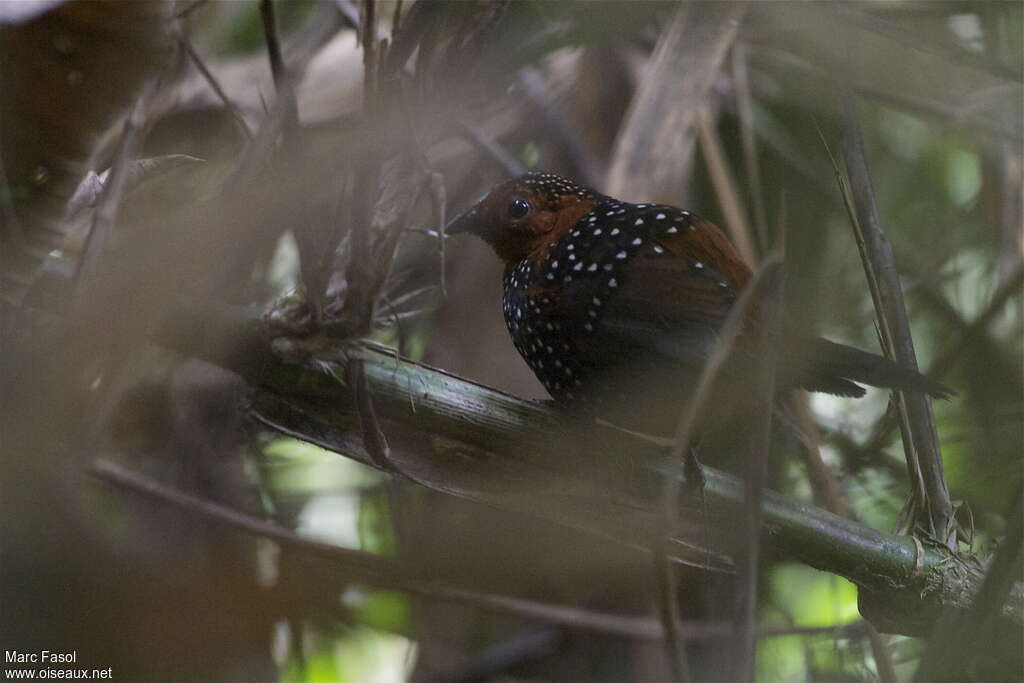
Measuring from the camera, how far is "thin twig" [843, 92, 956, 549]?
1.74 m

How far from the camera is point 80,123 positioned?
156cm

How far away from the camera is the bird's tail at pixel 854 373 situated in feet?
5.04

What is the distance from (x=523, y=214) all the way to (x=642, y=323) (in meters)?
0.47

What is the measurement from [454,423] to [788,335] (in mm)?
628

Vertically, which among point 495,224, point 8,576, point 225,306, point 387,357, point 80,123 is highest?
point 495,224

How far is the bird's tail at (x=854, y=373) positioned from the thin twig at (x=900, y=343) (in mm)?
128

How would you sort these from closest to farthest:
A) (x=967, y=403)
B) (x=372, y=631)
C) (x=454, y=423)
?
(x=454, y=423), (x=372, y=631), (x=967, y=403)

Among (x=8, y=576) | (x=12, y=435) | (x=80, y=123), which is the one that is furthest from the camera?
(x=80, y=123)

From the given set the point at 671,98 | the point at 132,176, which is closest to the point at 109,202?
the point at 132,176

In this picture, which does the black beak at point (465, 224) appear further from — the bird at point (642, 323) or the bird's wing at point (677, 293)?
the bird's wing at point (677, 293)

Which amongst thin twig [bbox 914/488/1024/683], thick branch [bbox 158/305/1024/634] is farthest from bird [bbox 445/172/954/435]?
Answer: thin twig [bbox 914/488/1024/683]

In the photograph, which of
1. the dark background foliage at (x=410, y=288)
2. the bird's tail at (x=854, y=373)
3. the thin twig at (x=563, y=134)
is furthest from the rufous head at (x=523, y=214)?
the thin twig at (x=563, y=134)

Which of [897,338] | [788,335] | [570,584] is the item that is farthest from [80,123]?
[570,584]

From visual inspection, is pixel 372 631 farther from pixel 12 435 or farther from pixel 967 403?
pixel 967 403
